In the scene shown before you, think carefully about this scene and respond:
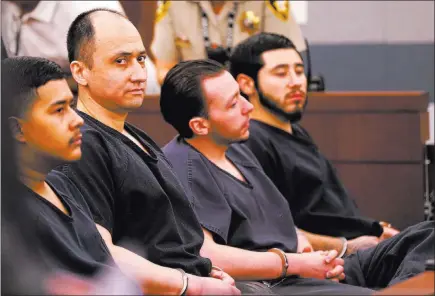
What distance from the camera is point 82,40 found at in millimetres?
1438

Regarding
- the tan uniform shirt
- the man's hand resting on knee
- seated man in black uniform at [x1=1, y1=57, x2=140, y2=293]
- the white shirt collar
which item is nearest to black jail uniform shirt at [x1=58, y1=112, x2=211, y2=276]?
seated man in black uniform at [x1=1, y1=57, x2=140, y2=293]

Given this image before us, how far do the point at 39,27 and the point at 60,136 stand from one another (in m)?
1.65

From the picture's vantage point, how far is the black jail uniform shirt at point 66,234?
1.24 meters

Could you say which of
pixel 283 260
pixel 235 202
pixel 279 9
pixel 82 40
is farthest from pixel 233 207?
pixel 279 9

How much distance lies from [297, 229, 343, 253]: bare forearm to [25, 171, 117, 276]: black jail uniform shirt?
105 centimetres

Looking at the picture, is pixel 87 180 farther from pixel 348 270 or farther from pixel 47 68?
pixel 348 270

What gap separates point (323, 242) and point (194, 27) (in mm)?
1079

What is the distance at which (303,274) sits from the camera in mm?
1894

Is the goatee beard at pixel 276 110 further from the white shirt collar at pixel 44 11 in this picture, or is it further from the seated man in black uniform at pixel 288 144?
the white shirt collar at pixel 44 11

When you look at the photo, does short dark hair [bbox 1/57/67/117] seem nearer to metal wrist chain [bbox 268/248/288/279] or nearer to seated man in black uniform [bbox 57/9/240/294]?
seated man in black uniform [bbox 57/9/240/294]

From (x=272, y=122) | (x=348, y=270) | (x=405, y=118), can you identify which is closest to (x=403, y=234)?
(x=348, y=270)

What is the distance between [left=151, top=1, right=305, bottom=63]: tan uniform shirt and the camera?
125 inches

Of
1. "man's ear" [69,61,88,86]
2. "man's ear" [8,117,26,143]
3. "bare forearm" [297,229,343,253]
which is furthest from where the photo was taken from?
"bare forearm" [297,229,343,253]

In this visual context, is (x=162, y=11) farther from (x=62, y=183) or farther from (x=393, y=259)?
(x=62, y=183)
